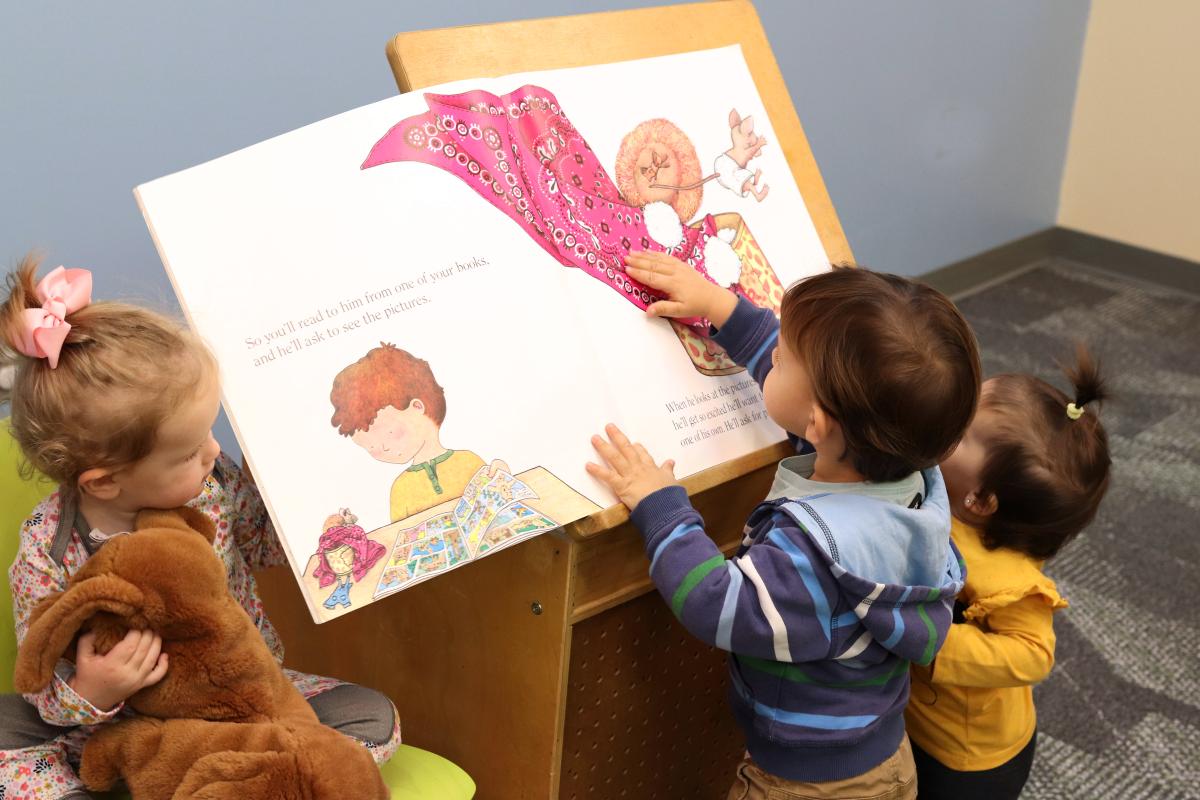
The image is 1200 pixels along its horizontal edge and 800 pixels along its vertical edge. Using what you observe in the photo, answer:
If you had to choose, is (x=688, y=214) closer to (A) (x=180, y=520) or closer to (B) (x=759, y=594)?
(B) (x=759, y=594)

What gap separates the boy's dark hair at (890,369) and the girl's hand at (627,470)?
0.62 feet

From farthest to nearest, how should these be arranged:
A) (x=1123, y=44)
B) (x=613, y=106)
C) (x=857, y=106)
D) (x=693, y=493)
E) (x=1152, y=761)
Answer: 1. (x=1123, y=44)
2. (x=857, y=106)
3. (x=1152, y=761)
4. (x=613, y=106)
5. (x=693, y=493)

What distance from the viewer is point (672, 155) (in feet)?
4.76

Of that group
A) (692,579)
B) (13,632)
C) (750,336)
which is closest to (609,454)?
(692,579)

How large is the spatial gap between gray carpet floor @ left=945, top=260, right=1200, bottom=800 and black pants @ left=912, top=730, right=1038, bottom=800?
14.8 inches

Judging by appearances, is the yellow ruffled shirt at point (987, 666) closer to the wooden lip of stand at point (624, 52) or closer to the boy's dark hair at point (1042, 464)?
the boy's dark hair at point (1042, 464)

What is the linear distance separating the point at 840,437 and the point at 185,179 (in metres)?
0.71

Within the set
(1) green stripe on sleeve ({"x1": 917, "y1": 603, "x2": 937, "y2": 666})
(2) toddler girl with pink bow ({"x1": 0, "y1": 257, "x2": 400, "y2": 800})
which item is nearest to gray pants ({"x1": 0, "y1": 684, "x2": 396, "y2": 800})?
(2) toddler girl with pink bow ({"x1": 0, "y1": 257, "x2": 400, "y2": 800})

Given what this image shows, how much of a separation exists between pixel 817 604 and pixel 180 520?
2.04 ft

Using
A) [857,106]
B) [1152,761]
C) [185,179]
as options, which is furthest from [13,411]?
[857,106]

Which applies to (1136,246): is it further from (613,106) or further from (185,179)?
(185,179)

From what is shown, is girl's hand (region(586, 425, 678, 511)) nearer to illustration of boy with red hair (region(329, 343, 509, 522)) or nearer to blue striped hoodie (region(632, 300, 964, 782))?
blue striped hoodie (region(632, 300, 964, 782))

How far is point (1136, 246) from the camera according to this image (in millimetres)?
3850

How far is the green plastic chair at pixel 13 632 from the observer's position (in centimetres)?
118
